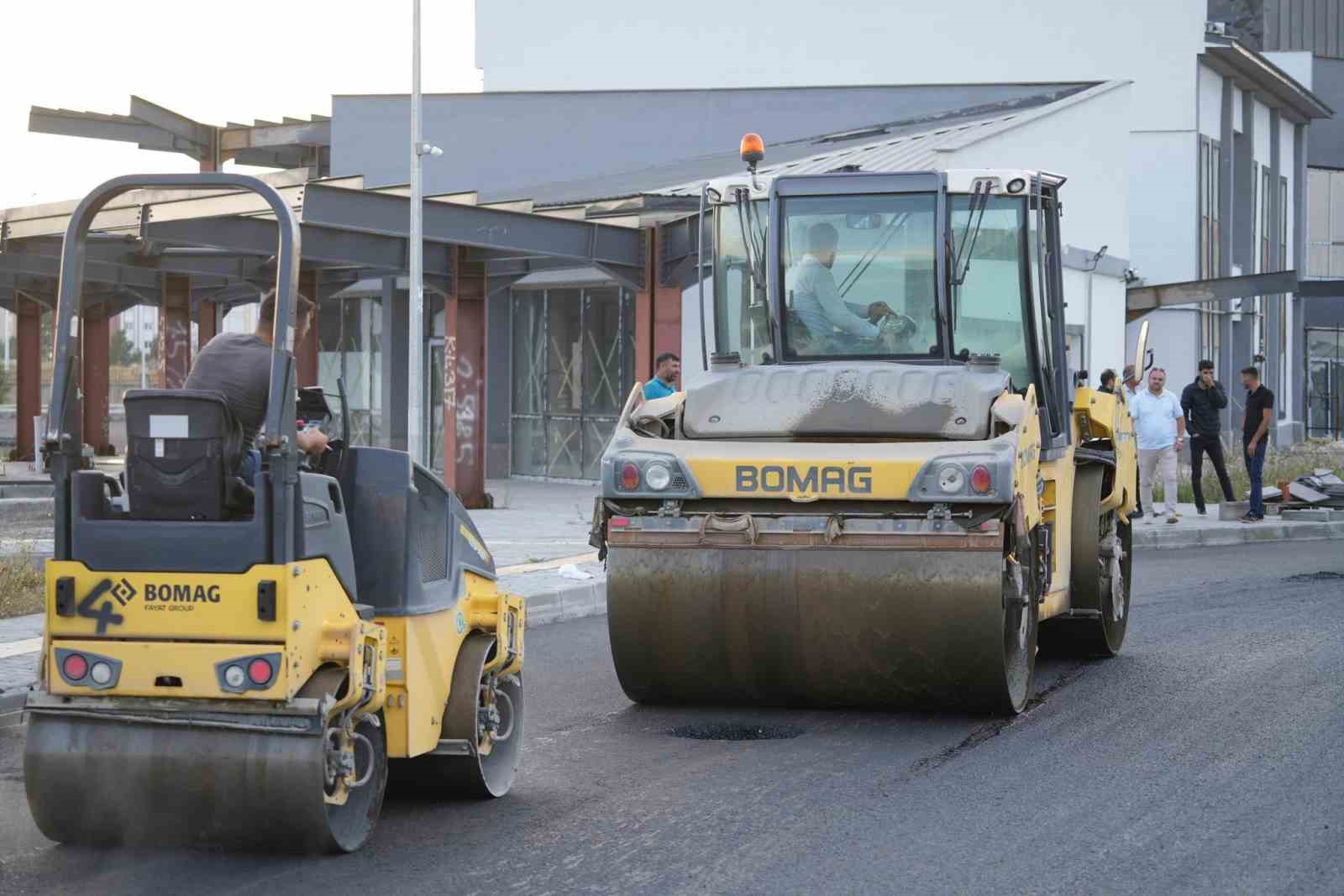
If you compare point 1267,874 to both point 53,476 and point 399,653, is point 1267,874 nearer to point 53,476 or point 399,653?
point 399,653

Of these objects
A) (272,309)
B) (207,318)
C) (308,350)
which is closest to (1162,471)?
(308,350)

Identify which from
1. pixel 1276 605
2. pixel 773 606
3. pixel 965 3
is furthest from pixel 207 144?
pixel 773 606

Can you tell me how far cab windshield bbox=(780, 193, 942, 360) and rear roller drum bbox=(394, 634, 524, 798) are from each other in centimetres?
341

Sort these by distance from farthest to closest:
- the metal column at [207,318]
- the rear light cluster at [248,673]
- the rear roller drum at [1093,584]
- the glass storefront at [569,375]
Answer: the metal column at [207,318] → the glass storefront at [569,375] → the rear roller drum at [1093,584] → the rear light cluster at [248,673]

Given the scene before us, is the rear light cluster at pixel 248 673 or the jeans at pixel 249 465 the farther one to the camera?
the jeans at pixel 249 465

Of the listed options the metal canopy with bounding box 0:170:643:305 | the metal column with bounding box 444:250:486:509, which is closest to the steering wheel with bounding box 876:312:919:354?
the metal canopy with bounding box 0:170:643:305

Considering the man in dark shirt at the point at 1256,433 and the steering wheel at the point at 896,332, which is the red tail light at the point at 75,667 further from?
the man in dark shirt at the point at 1256,433

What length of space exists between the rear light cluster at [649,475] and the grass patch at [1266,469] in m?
15.3

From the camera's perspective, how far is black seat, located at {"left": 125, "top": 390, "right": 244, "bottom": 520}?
572 cm

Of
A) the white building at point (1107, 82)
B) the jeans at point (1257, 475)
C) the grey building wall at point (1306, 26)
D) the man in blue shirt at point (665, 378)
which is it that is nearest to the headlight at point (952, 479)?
the man in blue shirt at point (665, 378)

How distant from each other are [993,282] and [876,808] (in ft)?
12.6

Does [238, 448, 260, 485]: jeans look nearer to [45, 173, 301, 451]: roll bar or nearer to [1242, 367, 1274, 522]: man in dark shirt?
[45, 173, 301, 451]: roll bar

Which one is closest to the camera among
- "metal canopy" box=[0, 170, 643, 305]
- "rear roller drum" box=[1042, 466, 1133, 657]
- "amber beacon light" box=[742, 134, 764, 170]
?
"amber beacon light" box=[742, 134, 764, 170]

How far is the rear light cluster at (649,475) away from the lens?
346 inches
